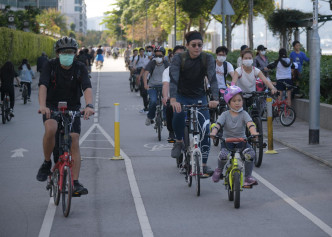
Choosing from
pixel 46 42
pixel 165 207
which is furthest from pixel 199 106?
pixel 46 42

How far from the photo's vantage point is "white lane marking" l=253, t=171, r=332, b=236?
23.5 feet

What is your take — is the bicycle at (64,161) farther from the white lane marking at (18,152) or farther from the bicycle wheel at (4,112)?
the bicycle wheel at (4,112)

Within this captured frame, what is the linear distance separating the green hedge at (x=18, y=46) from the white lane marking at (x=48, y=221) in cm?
2956

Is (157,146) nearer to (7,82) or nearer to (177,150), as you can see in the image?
(177,150)

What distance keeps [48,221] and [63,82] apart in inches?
59.6

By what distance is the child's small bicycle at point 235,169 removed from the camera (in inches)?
312

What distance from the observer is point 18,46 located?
47125 millimetres

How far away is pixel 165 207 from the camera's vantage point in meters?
8.21

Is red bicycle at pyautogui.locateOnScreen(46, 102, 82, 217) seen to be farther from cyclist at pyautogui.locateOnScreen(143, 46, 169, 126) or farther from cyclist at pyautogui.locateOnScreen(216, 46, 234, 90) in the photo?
cyclist at pyautogui.locateOnScreen(143, 46, 169, 126)

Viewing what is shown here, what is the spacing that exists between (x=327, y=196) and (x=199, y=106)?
1907 mm

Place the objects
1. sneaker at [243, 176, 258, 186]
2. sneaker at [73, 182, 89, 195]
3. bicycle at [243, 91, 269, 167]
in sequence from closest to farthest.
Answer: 1. sneaker at [73, 182, 89, 195]
2. sneaker at [243, 176, 258, 186]
3. bicycle at [243, 91, 269, 167]

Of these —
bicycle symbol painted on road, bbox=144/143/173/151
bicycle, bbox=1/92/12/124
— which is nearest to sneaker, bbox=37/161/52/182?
bicycle symbol painted on road, bbox=144/143/173/151

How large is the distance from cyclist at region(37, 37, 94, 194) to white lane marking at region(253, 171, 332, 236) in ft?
7.81

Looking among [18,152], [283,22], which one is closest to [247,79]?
[18,152]
